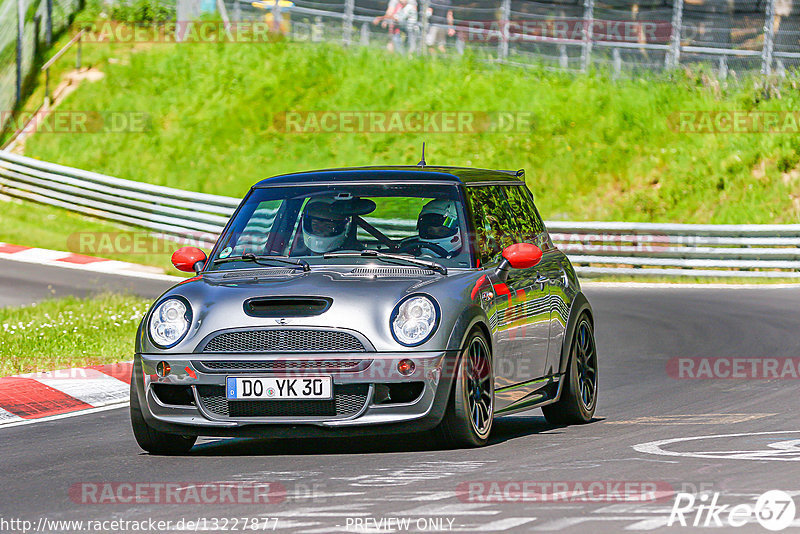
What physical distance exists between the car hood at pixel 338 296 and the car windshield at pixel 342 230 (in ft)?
0.87

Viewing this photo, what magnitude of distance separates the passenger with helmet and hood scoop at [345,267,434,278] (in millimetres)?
381

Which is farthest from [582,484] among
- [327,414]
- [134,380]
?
[134,380]

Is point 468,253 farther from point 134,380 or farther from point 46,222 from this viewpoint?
point 46,222

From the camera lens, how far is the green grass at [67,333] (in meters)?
12.6

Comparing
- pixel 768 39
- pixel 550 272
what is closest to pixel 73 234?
pixel 768 39

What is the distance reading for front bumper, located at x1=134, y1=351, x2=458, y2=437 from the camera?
298 inches

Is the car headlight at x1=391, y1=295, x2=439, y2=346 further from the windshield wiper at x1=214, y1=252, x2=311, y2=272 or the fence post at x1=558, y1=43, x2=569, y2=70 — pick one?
the fence post at x1=558, y1=43, x2=569, y2=70

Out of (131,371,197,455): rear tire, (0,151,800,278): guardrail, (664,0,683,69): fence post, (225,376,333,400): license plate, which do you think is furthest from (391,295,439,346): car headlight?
(664,0,683,69): fence post

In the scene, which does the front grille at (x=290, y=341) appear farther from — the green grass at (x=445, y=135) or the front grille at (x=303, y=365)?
the green grass at (x=445, y=135)

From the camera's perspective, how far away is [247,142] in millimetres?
32750

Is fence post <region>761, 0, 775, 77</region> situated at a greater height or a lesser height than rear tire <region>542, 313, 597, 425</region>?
greater

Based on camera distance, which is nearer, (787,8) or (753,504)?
(753,504)

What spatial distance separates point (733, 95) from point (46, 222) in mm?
14526

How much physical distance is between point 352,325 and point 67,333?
7.20 metres
